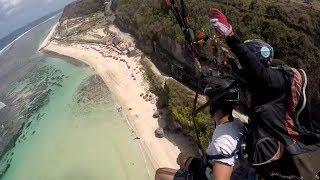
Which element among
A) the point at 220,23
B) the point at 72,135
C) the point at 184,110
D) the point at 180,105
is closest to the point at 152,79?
the point at 72,135

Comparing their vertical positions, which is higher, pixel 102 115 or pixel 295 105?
pixel 295 105

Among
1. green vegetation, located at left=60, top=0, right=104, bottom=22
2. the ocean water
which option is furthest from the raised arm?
green vegetation, located at left=60, top=0, right=104, bottom=22

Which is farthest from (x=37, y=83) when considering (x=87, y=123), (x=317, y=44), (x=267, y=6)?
(x=317, y=44)

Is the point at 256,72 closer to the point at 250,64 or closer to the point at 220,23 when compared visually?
the point at 250,64

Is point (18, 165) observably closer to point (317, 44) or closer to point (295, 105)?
point (317, 44)

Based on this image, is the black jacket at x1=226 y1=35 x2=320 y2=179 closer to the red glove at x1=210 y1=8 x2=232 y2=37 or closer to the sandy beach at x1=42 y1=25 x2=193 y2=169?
the red glove at x1=210 y1=8 x2=232 y2=37
